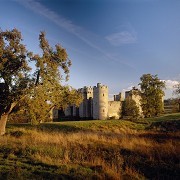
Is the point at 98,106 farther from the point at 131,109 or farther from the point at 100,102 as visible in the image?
the point at 131,109

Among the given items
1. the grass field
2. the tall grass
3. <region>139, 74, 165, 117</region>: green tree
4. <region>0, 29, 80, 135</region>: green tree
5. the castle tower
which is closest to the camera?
the grass field

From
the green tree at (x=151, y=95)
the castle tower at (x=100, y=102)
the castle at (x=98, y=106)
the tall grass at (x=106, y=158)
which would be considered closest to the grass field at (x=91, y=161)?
the tall grass at (x=106, y=158)

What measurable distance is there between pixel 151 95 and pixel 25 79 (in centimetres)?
3700

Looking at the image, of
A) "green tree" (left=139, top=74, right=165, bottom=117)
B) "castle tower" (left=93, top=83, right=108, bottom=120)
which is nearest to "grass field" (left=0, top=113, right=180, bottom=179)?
"green tree" (left=139, top=74, right=165, bottom=117)

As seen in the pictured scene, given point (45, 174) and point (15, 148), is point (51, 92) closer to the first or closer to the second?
point (15, 148)

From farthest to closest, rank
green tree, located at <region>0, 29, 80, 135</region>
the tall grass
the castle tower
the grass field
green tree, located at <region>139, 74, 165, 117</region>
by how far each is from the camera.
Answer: the castle tower → green tree, located at <region>139, 74, 165, 117</region> → green tree, located at <region>0, 29, 80, 135</region> → the tall grass → the grass field

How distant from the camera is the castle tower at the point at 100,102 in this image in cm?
6381

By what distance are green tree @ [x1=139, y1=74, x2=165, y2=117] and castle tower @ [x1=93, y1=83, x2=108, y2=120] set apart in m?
11.1


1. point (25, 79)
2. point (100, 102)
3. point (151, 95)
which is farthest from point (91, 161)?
point (100, 102)

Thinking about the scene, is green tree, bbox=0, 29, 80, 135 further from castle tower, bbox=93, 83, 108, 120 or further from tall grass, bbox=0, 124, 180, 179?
castle tower, bbox=93, 83, 108, 120

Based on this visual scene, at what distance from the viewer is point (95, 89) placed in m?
65.2

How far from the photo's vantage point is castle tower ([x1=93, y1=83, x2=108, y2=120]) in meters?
63.8

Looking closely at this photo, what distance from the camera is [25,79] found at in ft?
74.8

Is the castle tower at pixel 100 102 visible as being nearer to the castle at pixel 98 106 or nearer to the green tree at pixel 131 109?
the castle at pixel 98 106
